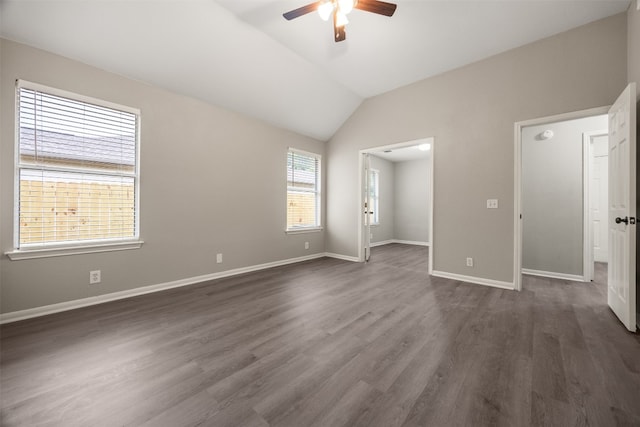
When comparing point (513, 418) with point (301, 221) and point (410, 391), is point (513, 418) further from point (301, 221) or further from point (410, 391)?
point (301, 221)

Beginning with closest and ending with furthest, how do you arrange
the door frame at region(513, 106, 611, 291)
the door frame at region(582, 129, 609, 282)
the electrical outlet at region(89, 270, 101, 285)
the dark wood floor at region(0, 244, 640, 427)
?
1. the dark wood floor at region(0, 244, 640, 427)
2. the electrical outlet at region(89, 270, 101, 285)
3. the door frame at region(513, 106, 611, 291)
4. the door frame at region(582, 129, 609, 282)

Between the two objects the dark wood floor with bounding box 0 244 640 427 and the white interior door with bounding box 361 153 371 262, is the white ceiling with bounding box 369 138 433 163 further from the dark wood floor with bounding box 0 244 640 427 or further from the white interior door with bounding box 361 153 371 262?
the dark wood floor with bounding box 0 244 640 427

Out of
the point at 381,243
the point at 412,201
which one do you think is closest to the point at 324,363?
the point at 381,243

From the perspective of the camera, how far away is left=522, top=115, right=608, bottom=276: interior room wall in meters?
3.65

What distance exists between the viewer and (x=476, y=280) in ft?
11.4

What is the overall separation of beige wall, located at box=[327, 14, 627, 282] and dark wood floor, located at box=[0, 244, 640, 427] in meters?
0.96

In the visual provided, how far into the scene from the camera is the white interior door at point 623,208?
211 centimetres

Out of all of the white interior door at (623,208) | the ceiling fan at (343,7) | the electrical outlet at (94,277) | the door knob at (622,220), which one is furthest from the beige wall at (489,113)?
the electrical outlet at (94,277)

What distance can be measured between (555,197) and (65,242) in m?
6.30

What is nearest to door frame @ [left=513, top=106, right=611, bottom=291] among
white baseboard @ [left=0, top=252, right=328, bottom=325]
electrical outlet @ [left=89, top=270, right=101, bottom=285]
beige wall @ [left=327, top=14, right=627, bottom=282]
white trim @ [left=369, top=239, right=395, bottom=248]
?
beige wall @ [left=327, top=14, right=627, bottom=282]

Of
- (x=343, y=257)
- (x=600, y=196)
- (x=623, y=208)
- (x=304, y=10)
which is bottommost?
(x=343, y=257)

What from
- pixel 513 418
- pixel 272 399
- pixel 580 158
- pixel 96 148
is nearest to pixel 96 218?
pixel 96 148

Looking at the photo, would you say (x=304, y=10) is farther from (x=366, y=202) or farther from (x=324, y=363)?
(x=366, y=202)

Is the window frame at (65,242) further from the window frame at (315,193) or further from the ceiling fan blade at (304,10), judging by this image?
the window frame at (315,193)
